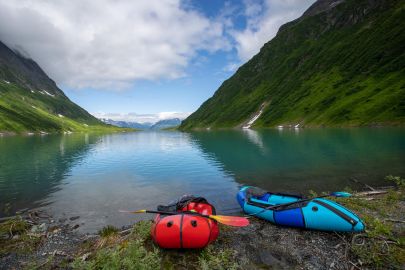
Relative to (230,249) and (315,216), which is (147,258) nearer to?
(230,249)

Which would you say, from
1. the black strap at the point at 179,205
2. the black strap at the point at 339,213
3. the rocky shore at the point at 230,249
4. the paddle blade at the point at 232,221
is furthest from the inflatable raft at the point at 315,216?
the black strap at the point at 179,205

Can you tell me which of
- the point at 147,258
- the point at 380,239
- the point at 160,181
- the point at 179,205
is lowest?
the point at 160,181

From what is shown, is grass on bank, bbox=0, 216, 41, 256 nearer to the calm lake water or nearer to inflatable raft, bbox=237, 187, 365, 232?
the calm lake water

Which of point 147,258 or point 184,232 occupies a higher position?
point 184,232

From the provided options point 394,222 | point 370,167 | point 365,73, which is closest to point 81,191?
point 394,222

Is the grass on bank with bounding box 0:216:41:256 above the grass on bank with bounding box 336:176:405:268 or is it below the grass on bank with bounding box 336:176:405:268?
below

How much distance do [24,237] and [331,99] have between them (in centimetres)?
17787

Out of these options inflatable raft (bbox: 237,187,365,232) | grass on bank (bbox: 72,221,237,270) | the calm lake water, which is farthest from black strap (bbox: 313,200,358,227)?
the calm lake water

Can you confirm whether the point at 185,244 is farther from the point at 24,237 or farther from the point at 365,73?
the point at 365,73

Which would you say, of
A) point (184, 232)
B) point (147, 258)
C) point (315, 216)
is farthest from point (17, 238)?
point (315, 216)

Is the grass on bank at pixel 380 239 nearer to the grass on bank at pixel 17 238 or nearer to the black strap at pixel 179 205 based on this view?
the black strap at pixel 179 205

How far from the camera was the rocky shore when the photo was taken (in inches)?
441

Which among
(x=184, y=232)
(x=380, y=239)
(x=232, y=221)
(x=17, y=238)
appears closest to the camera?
(x=184, y=232)

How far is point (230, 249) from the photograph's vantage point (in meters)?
12.9
